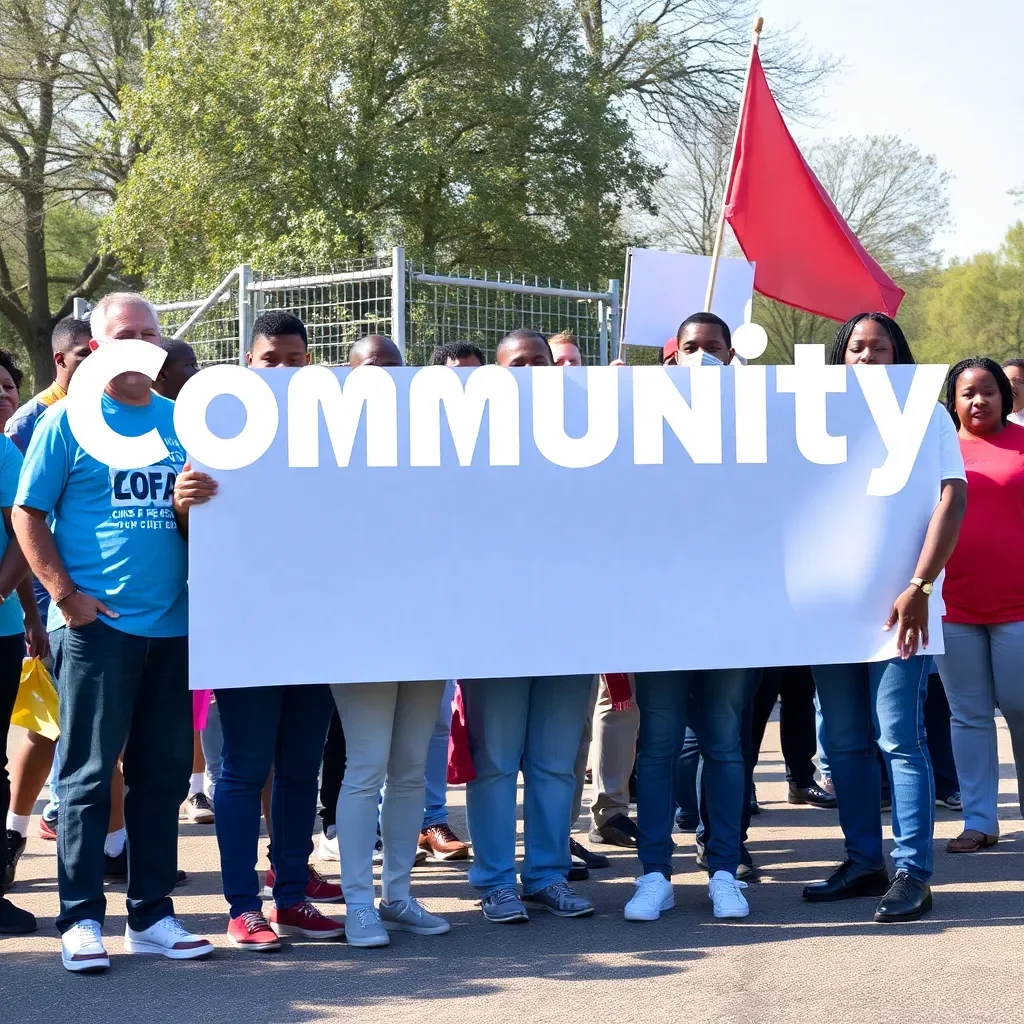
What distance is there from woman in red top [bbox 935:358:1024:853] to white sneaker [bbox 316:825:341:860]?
8.31ft

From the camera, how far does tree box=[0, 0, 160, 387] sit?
2842 centimetres

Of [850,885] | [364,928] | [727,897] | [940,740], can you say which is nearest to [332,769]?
[364,928]

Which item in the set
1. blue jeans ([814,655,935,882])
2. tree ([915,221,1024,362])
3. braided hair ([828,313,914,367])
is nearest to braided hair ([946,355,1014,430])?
braided hair ([828,313,914,367])

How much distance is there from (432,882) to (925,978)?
2.05 meters

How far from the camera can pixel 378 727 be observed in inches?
183

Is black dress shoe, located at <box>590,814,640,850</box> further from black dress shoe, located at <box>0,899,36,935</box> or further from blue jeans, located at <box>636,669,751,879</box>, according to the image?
black dress shoe, located at <box>0,899,36,935</box>

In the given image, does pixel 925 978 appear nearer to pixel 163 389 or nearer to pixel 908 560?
pixel 908 560

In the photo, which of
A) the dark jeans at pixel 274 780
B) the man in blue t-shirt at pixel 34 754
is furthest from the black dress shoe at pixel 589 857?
the man in blue t-shirt at pixel 34 754

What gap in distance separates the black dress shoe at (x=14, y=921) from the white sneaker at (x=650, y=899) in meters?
2.01

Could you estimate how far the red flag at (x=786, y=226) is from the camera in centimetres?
743

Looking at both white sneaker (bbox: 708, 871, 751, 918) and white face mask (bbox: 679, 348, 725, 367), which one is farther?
white face mask (bbox: 679, 348, 725, 367)

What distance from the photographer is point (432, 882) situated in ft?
18.0

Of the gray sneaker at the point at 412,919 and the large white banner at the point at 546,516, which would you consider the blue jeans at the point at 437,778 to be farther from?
the large white banner at the point at 546,516

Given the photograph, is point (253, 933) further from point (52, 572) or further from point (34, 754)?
point (34, 754)
